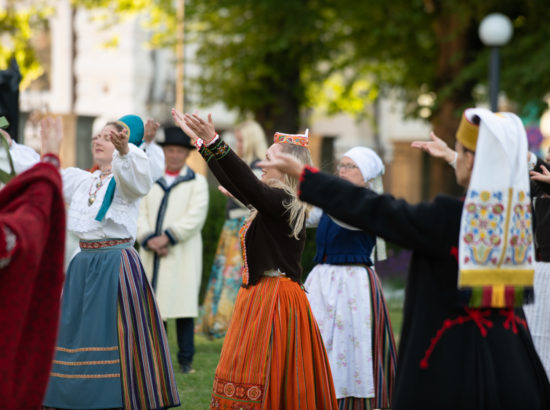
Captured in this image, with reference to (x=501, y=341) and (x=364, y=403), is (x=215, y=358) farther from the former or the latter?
(x=501, y=341)

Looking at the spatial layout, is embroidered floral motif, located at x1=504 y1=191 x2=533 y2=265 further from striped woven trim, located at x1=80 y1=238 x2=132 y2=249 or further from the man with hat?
the man with hat

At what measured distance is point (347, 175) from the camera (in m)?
6.59

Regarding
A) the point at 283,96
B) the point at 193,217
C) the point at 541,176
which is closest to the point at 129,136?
the point at 541,176

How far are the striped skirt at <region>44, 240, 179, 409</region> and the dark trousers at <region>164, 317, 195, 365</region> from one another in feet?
8.38

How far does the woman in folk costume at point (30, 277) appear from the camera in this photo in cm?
348

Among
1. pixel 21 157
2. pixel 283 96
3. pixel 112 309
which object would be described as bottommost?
pixel 112 309

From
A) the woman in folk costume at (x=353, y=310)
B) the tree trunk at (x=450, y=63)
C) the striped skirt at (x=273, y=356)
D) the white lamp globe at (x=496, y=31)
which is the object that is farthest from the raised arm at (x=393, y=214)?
the tree trunk at (x=450, y=63)

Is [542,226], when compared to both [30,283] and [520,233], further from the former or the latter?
[30,283]

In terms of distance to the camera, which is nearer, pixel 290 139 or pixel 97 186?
pixel 290 139

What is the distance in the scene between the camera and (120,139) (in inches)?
212

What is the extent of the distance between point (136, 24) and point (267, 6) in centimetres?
1585

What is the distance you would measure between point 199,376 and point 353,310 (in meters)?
2.10

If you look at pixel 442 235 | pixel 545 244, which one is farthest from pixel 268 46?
pixel 442 235

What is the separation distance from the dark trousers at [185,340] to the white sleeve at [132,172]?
294cm
